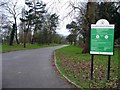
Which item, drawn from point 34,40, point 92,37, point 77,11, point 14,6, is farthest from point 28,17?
point 92,37

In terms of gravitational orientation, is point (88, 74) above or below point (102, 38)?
below

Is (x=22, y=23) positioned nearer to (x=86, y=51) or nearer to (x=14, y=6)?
(x=14, y=6)

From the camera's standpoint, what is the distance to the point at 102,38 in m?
9.55

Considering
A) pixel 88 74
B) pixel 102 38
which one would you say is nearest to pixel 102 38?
pixel 102 38

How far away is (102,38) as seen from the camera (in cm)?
955

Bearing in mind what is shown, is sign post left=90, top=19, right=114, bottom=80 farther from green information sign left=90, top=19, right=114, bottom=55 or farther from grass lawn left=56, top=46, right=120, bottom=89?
grass lawn left=56, top=46, right=120, bottom=89

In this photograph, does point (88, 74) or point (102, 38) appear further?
point (88, 74)

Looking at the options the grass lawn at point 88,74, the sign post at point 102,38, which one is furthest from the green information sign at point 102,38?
the grass lawn at point 88,74

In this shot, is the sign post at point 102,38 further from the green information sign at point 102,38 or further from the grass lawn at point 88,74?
the grass lawn at point 88,74

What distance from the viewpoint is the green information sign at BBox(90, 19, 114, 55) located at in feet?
31.0

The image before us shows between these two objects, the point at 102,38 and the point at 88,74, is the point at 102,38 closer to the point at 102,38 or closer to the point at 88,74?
the point at 102,38

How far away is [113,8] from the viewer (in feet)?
125

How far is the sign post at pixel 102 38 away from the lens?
372 inches

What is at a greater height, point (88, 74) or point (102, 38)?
point (102, 38)
